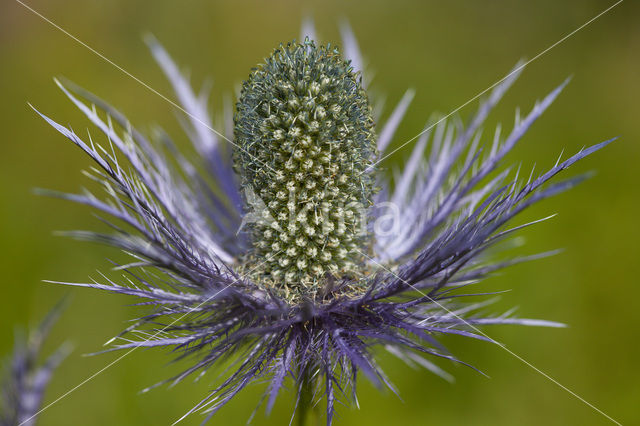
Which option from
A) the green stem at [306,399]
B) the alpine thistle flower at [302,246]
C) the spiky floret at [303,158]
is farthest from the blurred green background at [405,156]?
the spiky floret at [303,158]

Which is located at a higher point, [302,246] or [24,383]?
[302,246]

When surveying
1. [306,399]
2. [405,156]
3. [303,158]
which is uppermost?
[405,156]

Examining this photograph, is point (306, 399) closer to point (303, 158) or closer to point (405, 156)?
point (303, 158)

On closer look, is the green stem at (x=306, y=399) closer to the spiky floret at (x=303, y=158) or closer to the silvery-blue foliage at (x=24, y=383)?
the spiky floret at (x=303, y=158)

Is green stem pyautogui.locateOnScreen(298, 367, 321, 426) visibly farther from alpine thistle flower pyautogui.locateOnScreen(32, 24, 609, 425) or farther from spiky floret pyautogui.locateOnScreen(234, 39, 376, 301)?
spiky floret pyautogui.locateOnScreen(234, 39, 376, 301)

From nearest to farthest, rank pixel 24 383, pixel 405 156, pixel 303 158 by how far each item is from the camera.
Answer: pixel 24 383
pixel 303 158
pixel 405 156

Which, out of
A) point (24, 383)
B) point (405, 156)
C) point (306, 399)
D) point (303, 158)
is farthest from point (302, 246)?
point (405, 156)

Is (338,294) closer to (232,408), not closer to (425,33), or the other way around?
(232,408)
